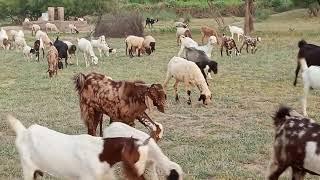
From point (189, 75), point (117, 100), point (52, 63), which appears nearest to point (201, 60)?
point (189, 75)

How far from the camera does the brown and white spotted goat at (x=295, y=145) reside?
6.25 meters

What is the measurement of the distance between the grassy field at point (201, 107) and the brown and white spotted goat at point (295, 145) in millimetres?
1293

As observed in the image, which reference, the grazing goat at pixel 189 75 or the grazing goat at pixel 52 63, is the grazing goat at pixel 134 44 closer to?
the grazing goat at pixel 52 63

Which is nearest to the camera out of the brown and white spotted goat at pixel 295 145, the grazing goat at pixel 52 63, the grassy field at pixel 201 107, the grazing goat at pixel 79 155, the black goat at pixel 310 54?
the grazing goat at pixel 79 155

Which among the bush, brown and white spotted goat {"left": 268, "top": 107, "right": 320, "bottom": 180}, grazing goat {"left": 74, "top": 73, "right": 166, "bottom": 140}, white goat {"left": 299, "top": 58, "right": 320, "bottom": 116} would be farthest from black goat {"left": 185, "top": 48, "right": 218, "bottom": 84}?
the bush

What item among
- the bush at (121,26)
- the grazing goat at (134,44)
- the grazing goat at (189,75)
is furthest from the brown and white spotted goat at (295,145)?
the bush at (121,26)

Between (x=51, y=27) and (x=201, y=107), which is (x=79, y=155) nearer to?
(x=201, y=107)

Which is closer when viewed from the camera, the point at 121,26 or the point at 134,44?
the point at 134,44

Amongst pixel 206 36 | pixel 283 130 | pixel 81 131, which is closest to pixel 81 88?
pixel 81 131

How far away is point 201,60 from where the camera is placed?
1602cm

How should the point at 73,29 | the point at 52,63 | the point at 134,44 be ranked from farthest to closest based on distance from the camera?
the point at 73,29 < the point at 134,44 < the point at 52,63

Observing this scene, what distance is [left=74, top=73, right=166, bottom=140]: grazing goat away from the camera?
885cm

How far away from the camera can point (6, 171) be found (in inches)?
314

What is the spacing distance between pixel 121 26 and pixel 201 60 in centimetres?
2121
